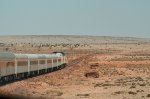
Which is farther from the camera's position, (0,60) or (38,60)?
(38,60)

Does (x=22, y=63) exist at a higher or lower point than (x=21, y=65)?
higher

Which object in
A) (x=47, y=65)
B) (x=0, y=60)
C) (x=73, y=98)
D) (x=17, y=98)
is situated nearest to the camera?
(x=17, y=98)

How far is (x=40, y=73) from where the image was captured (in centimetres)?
6638

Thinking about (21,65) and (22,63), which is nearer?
(21,65)

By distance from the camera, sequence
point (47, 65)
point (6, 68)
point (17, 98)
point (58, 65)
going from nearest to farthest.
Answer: point (17, 98) → point (6, 68) → point (47, 65) → point (58, 65)

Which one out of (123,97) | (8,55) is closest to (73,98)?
(123,97)

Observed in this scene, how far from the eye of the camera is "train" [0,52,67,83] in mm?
39656

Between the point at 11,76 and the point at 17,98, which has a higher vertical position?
the point at 17,98

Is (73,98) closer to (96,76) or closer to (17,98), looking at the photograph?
(17,98)

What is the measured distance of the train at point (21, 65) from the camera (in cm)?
3966

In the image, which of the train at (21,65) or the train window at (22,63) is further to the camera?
the train window at (22,63)

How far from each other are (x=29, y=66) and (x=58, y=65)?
35.2 m

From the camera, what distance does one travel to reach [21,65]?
49.2m

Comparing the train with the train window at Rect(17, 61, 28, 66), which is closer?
the train
